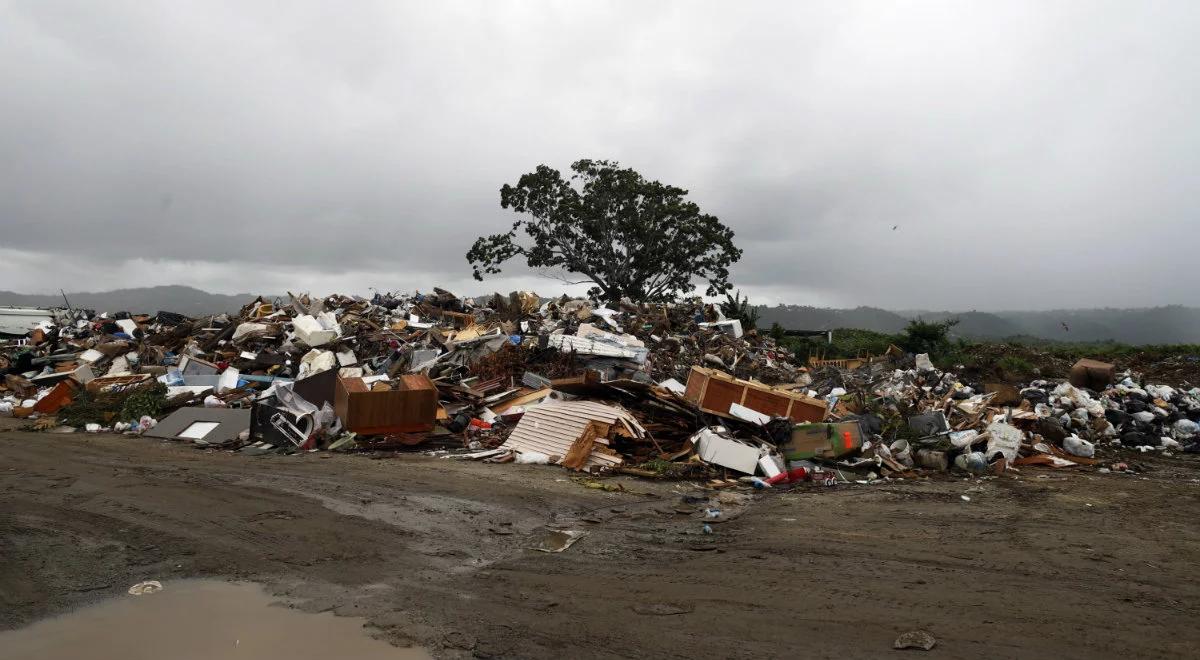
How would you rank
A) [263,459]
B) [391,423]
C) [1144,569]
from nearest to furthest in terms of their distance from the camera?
[1144,569]
[263,459]
[391,423]

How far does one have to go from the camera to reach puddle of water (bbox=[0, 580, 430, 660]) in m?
3.37

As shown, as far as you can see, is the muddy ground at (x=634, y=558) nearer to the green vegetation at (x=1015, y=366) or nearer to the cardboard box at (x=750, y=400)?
the cardboard box at (x=750, y=400)

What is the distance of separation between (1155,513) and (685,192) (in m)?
20.6

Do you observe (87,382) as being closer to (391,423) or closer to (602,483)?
(391,423)

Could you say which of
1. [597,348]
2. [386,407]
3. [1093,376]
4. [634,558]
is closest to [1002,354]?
[1093,376]

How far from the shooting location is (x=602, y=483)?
7492 millimetres

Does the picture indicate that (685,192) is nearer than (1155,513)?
No

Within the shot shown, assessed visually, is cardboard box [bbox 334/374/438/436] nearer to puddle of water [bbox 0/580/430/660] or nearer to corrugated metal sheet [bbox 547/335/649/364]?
corrugated metal sheet [bbox 547/335/649/364]

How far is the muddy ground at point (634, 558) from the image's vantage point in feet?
11.7

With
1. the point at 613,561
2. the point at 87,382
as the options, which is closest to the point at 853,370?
the point at 613,561

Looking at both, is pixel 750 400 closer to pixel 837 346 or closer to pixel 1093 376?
pixel 1093 376

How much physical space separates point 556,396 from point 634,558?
18.4 feet

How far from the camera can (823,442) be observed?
8469 mm

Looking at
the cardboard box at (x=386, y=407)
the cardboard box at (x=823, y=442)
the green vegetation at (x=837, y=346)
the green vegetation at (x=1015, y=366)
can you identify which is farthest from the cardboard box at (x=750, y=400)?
the green vegetation at (x=1015, y=366)
